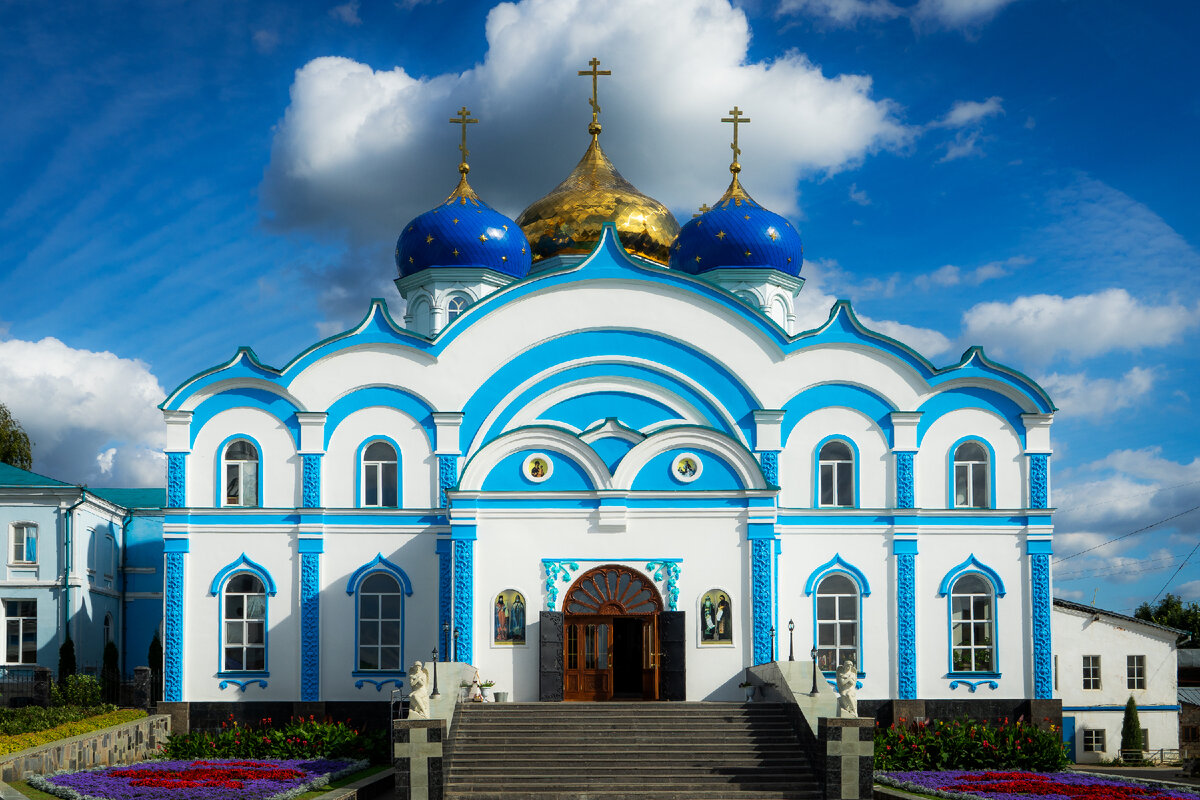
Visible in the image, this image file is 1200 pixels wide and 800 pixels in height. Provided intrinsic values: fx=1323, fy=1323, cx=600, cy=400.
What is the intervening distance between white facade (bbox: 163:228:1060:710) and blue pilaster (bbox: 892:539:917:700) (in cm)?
4

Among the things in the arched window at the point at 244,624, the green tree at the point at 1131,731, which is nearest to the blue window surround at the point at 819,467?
the arched window at the point at 244,624

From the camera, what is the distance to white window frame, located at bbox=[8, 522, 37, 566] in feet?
102

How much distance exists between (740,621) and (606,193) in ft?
41.9

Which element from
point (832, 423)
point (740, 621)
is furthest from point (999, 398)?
point (740, 621)

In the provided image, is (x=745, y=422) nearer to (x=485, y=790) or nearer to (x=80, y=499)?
(x=485, y=790)

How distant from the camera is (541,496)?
24.2 metres

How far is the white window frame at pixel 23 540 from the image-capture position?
31.0m

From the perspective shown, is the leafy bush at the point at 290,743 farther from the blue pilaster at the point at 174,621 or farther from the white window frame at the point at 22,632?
the white window frame at the point at 22,632

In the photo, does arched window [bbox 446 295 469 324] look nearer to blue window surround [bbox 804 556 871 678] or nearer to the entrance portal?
the entrance portal

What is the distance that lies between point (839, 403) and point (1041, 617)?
5.64m

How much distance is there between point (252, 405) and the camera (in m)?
26.0

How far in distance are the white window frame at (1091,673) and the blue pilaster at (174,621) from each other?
2212 cm

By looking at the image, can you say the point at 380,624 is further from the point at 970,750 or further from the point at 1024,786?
the point at 1024,786

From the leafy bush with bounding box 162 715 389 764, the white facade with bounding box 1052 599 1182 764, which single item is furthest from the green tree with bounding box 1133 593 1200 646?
the leafy bush with bounding box 162 715 389 764
